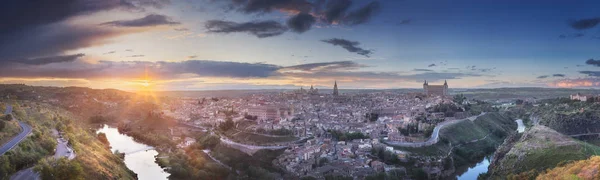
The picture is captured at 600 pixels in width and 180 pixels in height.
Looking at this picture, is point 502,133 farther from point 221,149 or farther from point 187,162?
point 187,162

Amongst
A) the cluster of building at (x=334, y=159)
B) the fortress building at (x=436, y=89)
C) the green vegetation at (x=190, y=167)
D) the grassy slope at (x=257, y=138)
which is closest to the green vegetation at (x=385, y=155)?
the cluster of building at (x=334, y=159)

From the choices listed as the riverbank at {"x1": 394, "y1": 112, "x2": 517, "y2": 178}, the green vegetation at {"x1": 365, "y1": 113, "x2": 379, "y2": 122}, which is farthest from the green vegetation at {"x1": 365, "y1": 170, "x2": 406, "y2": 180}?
the green vegetation at {"x1": 365, "y1": 113, "x2": 379, "y2": 122}

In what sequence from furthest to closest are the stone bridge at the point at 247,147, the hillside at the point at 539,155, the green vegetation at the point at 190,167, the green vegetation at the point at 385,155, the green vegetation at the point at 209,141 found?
the green vegetation at the point at 209,141 → the stone bridge at the point at 247,147 → the green vegetation at the point at 385,155 → the green vegetation at the point at 190,167 → the hillside at the point at 539,155

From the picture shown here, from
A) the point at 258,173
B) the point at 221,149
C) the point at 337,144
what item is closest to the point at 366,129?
the point at 337,144

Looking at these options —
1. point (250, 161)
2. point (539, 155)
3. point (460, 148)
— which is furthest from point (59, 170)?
point (460, 148)

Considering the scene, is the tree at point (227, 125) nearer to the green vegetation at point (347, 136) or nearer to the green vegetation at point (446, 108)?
the green vegetation at point (347, 136)

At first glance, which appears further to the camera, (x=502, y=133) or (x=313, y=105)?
(x=313, y=105)
